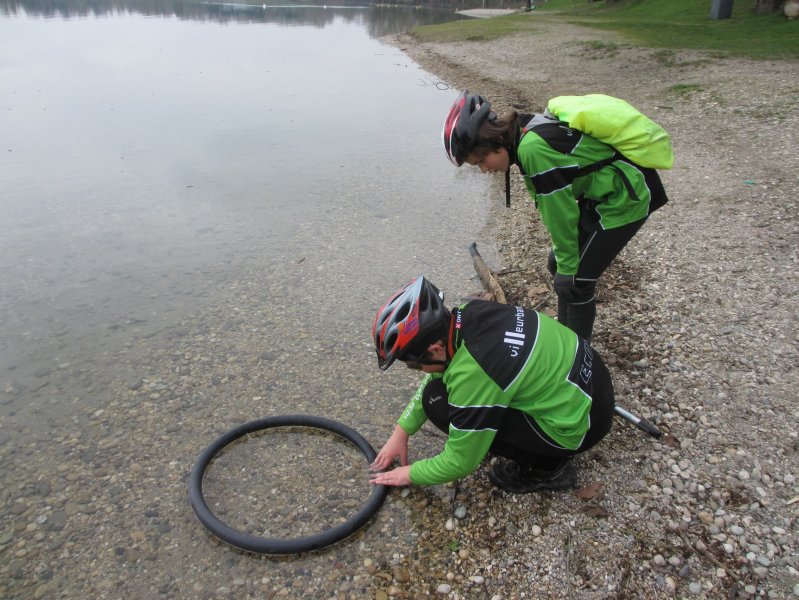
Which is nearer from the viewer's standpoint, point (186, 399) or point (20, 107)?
point (186, 399)

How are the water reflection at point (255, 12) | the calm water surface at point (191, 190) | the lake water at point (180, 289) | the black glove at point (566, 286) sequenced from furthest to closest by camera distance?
the water reflection at point (255, 12)
the calm water surface at point (191, 190)
the black glove at point (566, 286)
the lake water at point (180, 289)

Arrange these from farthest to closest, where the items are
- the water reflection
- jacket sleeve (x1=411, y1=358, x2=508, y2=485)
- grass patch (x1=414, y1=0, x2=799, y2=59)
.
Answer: the water reflection
grass patch (x1=414, y1=0, x2=799, y2=59)
jacket sleeve (x1=411, y1=358, x2=508, y2=485)

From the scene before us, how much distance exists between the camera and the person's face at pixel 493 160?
3.73 m

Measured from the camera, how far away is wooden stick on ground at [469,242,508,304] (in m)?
6.30

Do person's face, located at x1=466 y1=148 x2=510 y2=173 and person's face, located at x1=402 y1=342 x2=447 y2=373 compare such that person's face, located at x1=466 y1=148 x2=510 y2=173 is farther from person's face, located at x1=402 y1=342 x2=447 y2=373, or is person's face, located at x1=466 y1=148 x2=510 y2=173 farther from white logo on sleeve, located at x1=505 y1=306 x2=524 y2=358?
person's face, located at x1=402 y1=342 x2=447 y2=373

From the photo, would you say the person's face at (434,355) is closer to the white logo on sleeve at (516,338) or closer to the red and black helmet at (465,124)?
the white logo on sleeve at (516,338)

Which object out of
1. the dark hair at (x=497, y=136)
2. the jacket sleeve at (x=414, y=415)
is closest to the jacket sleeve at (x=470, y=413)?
the jacket sleeve at (x=414, y=415)

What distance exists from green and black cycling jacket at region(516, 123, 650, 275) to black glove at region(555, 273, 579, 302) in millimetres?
248

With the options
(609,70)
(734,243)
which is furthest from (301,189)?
(609,70)

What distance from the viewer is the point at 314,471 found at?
4.30 metres

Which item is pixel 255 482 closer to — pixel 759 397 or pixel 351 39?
pixel 759 397

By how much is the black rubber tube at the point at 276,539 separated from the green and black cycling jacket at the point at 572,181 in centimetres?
198

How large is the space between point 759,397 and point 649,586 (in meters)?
1.92

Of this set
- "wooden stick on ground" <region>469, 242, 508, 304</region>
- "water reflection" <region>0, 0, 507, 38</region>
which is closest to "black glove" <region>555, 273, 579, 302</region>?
"wooden stick on ground" <region>469, 242, 508, 304</region>
